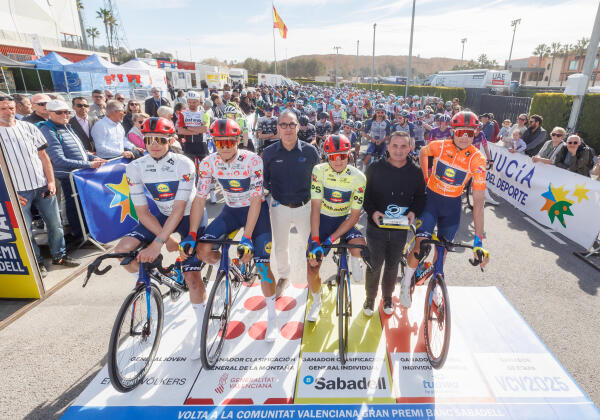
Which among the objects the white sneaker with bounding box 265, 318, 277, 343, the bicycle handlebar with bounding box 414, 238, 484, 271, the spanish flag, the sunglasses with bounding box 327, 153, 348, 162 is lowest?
the white sneaker with bounding box 265, 318, 277, 343

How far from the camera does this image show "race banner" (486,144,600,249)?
6910 millimetres

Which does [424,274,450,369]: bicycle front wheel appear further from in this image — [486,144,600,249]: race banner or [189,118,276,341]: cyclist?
[486,144,600,249]: race banner

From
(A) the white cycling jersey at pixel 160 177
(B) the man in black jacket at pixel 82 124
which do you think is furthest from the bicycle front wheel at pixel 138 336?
(B) the man in black jacket at pixel 82 124

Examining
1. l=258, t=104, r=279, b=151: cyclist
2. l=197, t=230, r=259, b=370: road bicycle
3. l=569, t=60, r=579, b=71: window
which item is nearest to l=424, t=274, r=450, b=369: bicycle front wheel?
l=197, t=230, r=259, b=370: road bicycle

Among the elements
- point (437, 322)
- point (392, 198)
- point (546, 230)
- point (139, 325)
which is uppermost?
point (392, 198)

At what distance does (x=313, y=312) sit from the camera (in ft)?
14.9

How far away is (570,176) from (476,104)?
1078 inches

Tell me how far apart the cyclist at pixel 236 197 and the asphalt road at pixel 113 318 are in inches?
73.1

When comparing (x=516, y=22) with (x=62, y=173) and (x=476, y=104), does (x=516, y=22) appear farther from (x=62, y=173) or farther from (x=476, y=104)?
(x=62, y=173)

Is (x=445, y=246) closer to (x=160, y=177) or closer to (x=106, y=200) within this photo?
(x=160, y=177)

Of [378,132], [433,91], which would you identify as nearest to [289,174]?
[378,132]

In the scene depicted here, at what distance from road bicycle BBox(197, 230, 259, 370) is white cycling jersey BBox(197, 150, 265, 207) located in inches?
25.0

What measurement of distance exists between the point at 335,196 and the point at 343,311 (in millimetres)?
1371

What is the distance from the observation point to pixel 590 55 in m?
12.4
